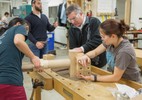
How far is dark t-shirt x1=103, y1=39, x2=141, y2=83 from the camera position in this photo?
1.55 metres

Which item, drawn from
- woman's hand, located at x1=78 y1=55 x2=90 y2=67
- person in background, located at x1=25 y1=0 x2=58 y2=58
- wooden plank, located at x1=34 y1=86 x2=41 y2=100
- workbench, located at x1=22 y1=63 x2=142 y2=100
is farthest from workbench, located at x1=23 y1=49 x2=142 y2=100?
person in background, located at x1=25 y1=0 x2=58 y2=58

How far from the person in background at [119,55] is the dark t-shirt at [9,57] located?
53cm

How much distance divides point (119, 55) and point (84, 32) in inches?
29.5

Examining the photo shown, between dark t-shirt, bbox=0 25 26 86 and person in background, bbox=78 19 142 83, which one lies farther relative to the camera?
dark t-shirt, bbox=0 25 26 86

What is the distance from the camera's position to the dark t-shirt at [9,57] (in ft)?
5.55

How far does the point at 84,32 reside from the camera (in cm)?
224

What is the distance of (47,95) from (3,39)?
6.21ft

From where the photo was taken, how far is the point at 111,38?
1.62 metres

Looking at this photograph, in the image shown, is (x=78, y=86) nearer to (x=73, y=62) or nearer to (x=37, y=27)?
(x=73, y=62)

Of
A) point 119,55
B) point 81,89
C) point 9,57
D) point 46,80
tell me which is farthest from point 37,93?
point 119,55

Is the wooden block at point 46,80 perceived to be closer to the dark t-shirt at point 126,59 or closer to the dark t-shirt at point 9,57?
the dark t-shirt at point 9,57

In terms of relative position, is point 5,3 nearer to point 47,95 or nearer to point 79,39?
point 47,95

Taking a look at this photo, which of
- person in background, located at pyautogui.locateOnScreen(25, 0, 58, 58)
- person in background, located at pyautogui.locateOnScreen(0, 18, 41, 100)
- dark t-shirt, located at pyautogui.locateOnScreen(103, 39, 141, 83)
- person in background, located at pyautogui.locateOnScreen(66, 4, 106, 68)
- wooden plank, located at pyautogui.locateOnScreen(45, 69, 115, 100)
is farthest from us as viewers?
person in background, located at pyautogui.locateOnScreen(25, 0, 58, 58)

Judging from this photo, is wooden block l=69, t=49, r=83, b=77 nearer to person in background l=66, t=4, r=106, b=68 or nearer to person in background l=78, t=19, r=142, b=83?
person in background l=78, t=19, r=142, b=83
